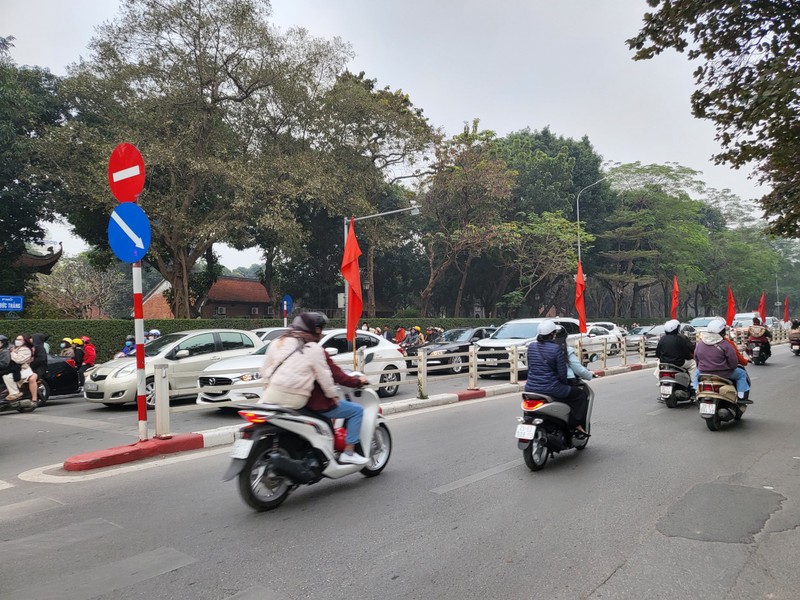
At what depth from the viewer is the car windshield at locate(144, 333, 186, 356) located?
11.8 meters

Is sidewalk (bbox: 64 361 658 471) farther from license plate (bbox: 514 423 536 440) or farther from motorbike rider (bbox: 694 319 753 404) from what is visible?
motorbike rider (bbox: 694 319 753 404)

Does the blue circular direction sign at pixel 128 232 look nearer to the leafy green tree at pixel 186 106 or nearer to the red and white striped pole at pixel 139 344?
the red and white striped pole at pixel 139 344

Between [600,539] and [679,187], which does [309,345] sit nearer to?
[600,539]

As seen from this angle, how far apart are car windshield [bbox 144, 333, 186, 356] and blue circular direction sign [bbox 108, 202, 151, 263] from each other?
5151mm

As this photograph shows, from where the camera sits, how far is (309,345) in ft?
16.9

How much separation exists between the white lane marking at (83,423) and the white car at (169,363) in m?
0.87

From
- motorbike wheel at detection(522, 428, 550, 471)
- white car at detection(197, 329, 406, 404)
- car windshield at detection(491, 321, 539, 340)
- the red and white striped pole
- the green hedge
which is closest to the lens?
motorbike wheel at detection(522, 428, 550, 471)

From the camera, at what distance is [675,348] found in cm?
1047

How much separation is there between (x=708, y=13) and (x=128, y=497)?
36.8 ft

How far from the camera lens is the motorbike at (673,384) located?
10.4 metres

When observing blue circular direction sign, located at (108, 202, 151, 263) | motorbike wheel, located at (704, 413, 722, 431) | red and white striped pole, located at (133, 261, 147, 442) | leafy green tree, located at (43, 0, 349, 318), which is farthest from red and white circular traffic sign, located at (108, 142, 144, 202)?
leafy green tree, located at (43, 0, 349, 318)

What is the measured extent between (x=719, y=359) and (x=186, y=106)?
22.5m

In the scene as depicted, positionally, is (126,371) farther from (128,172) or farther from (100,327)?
(100,327)

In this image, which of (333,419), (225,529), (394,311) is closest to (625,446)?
(333,419)
